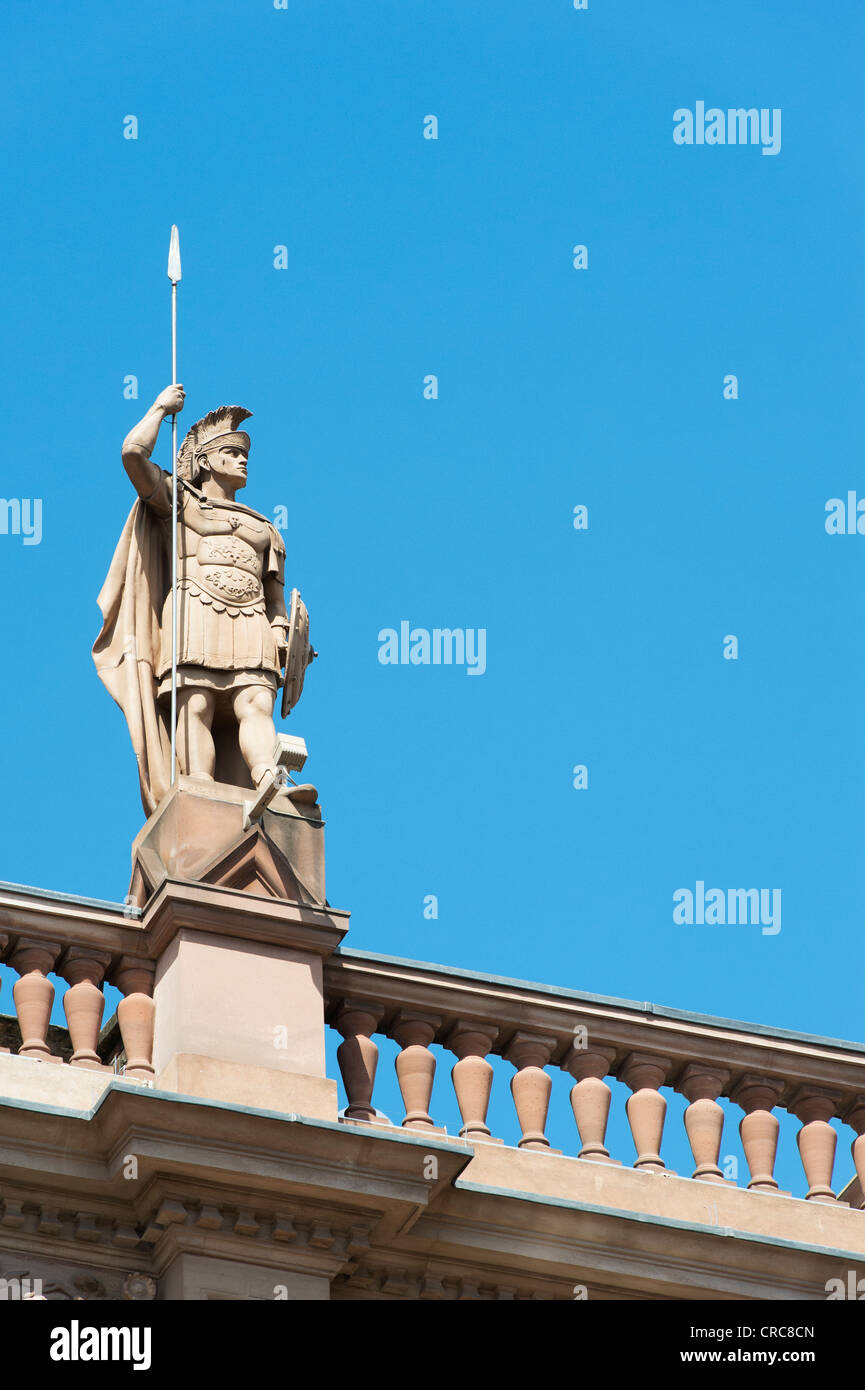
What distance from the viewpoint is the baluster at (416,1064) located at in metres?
20.9

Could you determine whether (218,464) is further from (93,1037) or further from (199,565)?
(93,1037)

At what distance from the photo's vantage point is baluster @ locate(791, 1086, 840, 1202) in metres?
21.7

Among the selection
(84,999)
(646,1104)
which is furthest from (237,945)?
(646,1104)

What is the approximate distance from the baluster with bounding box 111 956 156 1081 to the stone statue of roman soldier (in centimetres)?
142

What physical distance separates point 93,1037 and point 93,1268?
1.51m

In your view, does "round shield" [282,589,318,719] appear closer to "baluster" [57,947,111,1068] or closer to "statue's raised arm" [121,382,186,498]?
"statue's raised arm" [121,382,186,498]

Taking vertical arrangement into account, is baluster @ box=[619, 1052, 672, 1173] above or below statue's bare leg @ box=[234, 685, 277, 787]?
below

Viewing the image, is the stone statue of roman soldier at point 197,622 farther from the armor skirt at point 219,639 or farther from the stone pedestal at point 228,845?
the stone pedestal at point 228,845

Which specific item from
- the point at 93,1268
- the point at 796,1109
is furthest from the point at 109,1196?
the point at 796,1109

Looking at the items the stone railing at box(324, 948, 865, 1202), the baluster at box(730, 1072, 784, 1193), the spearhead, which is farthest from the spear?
the baluster at box(730, 1072, 784, 1193)

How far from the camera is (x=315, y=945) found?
68.8 feet
